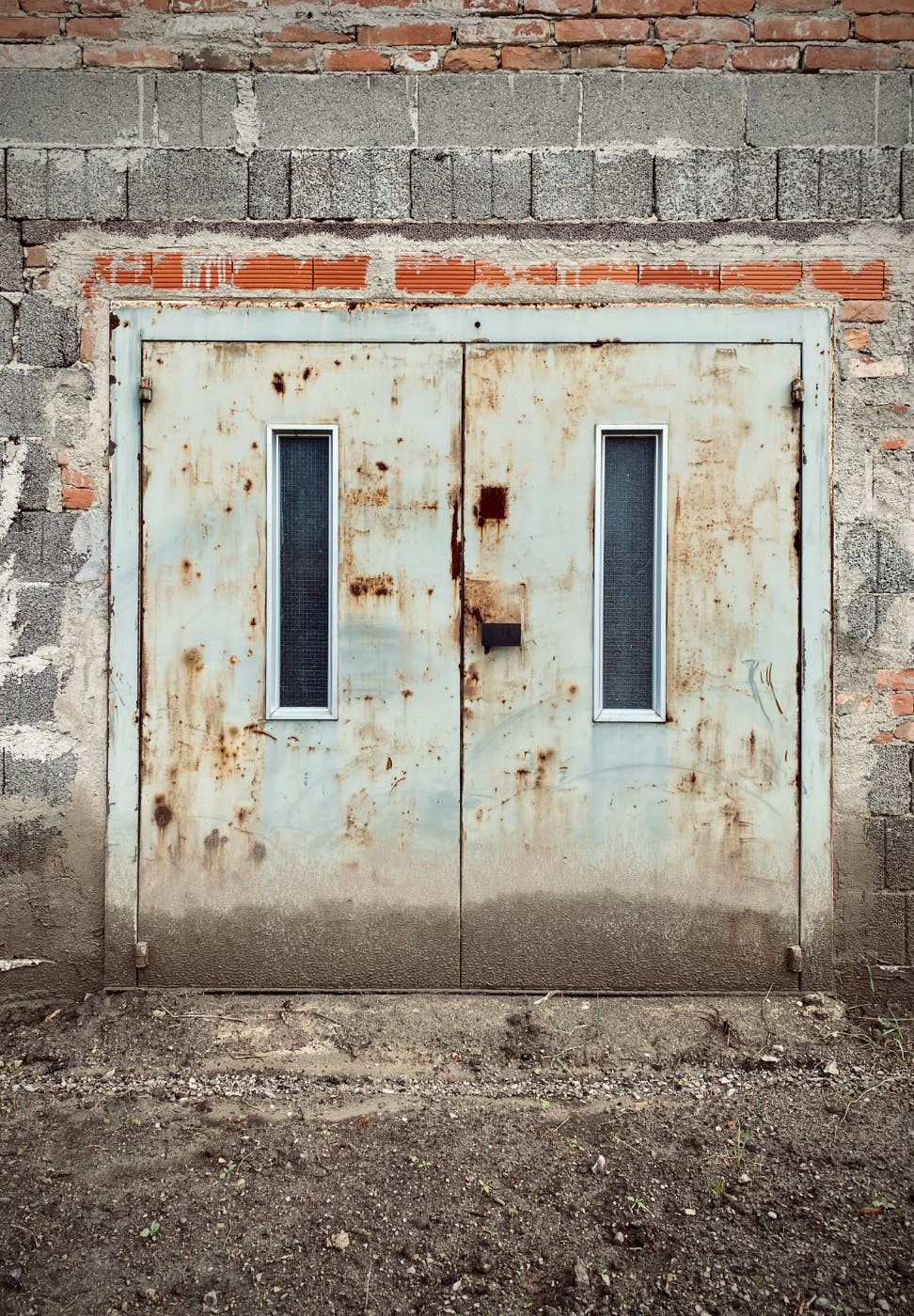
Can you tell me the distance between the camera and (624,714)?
2.89 m

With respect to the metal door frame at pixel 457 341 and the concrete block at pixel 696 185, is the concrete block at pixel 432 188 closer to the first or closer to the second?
the metal door frame at pixel 457 341

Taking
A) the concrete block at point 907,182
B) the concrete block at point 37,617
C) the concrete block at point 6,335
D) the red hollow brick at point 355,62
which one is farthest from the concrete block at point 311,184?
the concrete block at point 907,182

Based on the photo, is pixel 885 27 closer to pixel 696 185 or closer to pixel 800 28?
pixel 800 28

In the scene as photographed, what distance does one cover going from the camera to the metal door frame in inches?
113

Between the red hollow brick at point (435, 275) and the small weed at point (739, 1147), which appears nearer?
the small weed at point (739, 1147)

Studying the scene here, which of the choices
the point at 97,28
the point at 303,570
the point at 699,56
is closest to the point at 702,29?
the point at 699,56

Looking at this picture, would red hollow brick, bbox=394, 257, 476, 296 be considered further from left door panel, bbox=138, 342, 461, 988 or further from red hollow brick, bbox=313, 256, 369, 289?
left door panel, bbox=138, 342, 461, 988

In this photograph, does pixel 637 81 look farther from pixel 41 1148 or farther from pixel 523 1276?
pixel 41 1148

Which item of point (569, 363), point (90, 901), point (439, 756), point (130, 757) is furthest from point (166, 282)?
point (90, 901)

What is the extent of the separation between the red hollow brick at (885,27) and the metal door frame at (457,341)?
35.4 inches

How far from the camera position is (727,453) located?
2.88 meters

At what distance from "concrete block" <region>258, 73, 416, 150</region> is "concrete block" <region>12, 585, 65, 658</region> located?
164 cm

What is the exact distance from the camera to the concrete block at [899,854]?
114 inches

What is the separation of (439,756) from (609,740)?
56 centimetres
